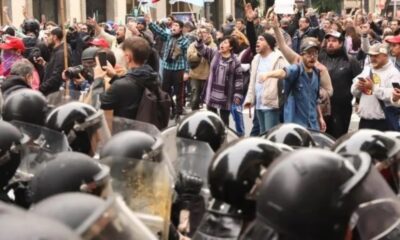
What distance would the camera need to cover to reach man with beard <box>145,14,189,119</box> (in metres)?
12.6

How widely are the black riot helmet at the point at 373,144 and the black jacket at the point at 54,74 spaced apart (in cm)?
574

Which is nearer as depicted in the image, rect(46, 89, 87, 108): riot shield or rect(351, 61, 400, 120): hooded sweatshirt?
rect(46, 89, 87, 108): riot shield

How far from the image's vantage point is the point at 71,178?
114 inches

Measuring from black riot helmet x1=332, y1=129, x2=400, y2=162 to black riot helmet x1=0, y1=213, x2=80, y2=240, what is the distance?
188 cm

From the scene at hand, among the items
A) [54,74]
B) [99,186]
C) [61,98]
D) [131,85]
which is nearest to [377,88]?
[131,85]

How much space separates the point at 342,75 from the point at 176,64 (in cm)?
478

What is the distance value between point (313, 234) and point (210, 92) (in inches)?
295

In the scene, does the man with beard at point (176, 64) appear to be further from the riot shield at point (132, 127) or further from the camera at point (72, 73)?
the riot shield at point (132, 127)

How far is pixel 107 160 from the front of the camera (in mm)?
3404

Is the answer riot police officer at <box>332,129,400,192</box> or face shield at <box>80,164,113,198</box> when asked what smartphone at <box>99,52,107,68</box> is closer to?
riot police officer at <box>332,129,400,192</box>

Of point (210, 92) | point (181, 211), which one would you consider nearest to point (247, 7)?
point (210, 92)

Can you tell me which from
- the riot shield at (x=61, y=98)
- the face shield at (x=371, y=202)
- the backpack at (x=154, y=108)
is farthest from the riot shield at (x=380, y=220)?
the backpack at (x=154, y=108)

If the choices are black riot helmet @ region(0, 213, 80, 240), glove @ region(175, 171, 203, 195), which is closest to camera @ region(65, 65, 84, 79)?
glove @ region(175, 171, 203, 195)

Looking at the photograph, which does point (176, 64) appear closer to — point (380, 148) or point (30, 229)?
point (380, 148)
